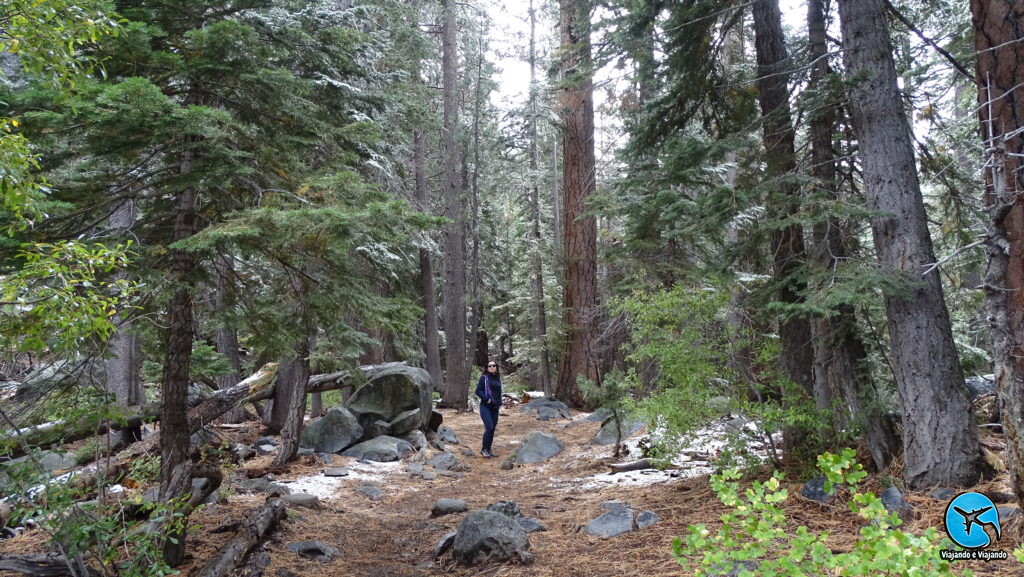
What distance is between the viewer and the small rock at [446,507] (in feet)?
21.1

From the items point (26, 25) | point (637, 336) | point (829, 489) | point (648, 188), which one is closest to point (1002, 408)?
point (829, 489)

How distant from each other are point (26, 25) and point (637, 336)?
5.48 metres

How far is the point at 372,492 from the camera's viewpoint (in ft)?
24.6

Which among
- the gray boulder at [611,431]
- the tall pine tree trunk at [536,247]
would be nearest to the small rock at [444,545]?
the gray boulder at [611,431]

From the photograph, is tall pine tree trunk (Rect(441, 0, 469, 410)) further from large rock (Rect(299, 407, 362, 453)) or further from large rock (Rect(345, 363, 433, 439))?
large rock (Rect(299, 407, 362, 453))

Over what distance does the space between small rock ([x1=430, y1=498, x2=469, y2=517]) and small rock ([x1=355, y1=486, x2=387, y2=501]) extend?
3.64ft

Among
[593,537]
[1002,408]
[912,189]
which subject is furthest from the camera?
[593,537]

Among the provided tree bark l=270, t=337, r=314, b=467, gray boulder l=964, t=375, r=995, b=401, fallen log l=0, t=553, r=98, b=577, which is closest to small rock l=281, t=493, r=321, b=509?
tree bark l=270, t=337, r=314, b=467

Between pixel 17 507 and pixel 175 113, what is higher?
pixel 175 113

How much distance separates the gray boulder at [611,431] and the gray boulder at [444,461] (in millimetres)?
2433

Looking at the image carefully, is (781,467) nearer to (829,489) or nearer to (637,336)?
(637,336)

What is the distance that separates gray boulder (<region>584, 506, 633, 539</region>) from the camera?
17.3 ft

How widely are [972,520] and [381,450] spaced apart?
7837mm

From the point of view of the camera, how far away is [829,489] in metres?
2.42
